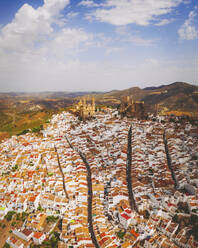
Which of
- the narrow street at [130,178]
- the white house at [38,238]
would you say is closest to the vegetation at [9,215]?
the white house at [38,238]

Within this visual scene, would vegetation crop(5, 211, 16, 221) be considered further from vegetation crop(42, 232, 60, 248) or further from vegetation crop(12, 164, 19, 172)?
vegetation crop(12, 164, 19, 172)

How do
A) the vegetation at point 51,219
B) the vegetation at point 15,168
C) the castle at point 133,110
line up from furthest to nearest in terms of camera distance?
the castle at point 133,110 → the vegetation at point 15,168 → the vegetation at point 51,219

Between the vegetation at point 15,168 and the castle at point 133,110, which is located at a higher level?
the castle at point 133,110

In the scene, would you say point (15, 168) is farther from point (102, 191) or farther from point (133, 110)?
point (133, 110)

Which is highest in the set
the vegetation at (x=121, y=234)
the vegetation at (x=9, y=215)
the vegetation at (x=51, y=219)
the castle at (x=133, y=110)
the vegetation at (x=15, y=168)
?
the castle at (x=133, y=110)

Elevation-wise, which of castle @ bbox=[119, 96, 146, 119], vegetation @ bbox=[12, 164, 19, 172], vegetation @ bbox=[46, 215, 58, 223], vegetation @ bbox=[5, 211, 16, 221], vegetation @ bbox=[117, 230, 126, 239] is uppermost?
castle @ bbox=[119, 96, 146, 119]

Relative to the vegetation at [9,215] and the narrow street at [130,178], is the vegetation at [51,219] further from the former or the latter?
the narrow street at [130,178]

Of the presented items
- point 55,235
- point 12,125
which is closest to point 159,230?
point 55,235

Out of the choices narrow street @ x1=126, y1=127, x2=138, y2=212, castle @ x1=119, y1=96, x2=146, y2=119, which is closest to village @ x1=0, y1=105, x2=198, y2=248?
narrow street @ x1=126, y1=127, x2=138, y2=212
